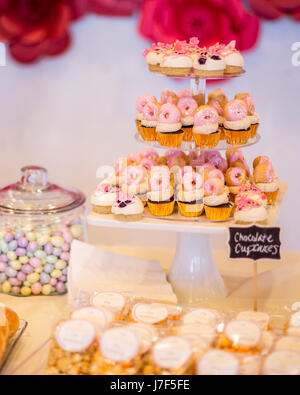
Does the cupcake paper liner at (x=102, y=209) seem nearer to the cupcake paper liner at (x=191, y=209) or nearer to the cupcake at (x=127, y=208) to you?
the cupcake at (x=127, y=208)

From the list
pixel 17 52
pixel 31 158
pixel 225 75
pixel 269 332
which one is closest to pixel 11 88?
pixel 17 52

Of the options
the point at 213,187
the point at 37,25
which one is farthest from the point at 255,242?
the point at 37,25

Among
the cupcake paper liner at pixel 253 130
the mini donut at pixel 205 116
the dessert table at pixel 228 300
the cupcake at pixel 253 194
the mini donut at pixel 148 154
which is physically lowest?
the dessert table at pixel 228 300

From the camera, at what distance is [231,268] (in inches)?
93.7

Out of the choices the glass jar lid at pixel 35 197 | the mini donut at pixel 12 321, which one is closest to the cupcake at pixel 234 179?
the glass jar lid at pixel 35 197

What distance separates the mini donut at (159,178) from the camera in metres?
2.01

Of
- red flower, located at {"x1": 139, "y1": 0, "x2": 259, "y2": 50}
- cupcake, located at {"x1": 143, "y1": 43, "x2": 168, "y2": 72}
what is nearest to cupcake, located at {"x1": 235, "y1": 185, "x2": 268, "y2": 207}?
cupcake, located at {"x1": 143, "y1": 43, "x2": 168, "y2": 72}

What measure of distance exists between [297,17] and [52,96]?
1701 millimetres

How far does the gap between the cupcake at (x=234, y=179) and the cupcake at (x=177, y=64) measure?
0.40 metres

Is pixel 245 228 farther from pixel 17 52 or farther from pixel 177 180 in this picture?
pixel 17 52

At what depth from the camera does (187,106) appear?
2.07 meters

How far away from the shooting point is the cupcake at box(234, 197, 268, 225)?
1.89 meters

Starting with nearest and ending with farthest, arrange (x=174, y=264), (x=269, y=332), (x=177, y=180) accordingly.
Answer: (x=269, y=332)
(x=177, y=180)
(x=174, y=264)
